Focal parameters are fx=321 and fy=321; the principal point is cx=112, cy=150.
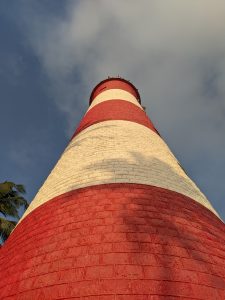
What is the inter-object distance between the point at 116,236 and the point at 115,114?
5.00 meters

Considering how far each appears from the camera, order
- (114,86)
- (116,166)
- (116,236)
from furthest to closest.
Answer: (114,86), (116,166), (116,236)

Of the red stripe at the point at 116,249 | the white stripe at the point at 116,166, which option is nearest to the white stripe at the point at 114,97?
the white stripe at the point at 116,166

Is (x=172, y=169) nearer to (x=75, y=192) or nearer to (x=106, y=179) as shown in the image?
(x=106, y=179)

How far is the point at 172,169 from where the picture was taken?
20.3 ft

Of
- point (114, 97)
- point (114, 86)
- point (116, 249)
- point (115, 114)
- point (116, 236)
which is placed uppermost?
point (114, 86)

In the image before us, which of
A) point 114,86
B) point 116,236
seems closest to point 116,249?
point 116,236

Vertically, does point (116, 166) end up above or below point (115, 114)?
below

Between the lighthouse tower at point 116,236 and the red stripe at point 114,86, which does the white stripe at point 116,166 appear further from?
the red stripe at point 114,86

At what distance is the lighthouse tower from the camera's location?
3209 mm

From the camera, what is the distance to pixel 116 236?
3818 millimetres

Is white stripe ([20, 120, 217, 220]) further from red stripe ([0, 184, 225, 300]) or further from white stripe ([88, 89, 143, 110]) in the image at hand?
white stripe ([88, 89, 143, 110])

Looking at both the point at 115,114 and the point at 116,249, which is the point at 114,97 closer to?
the point at 115,114

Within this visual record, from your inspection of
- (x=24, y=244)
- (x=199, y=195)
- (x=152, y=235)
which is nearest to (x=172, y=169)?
(x=199, y=195)

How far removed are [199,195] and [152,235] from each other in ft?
7.81
